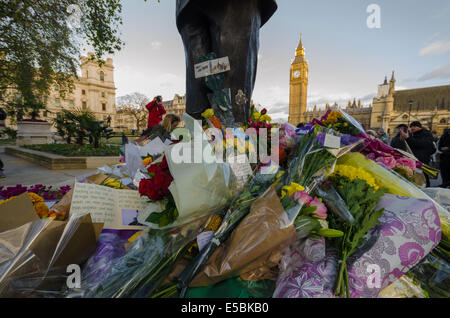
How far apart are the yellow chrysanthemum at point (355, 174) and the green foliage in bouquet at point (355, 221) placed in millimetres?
43

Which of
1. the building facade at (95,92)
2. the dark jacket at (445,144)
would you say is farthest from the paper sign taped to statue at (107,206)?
the building facade at (95,92)

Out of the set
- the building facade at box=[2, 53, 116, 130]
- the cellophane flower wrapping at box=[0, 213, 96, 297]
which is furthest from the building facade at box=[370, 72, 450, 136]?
the building facade at box=[2, 53, 116, 130]

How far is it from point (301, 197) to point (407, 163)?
54.5 inches

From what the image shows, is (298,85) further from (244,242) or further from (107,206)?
(244,242)

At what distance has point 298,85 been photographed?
8319 cm

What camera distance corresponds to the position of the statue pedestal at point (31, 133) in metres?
14.0

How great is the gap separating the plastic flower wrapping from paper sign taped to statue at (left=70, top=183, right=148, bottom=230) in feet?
0.44

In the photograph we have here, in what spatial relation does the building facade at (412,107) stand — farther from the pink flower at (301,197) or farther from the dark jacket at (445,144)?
the pink flower at (301,197)

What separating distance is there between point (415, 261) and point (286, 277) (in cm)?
61

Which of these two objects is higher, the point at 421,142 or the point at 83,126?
the point at 83,126

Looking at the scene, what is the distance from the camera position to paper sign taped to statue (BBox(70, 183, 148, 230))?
1.35 m

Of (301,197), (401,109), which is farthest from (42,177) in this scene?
(401,109)

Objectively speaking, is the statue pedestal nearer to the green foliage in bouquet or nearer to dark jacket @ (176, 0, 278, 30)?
dark jacket @ (176, 0, 278, 30)
